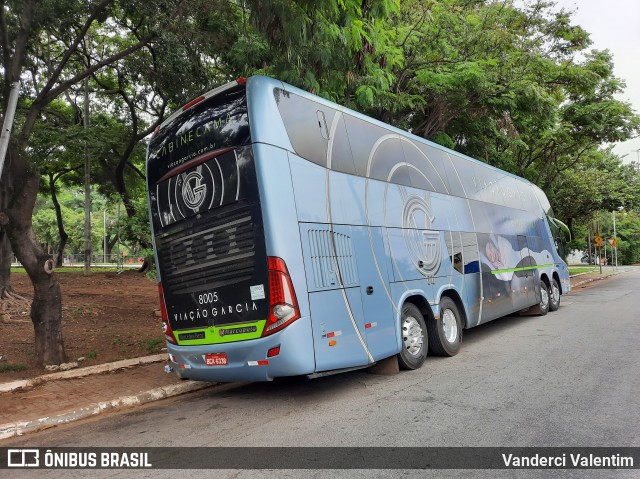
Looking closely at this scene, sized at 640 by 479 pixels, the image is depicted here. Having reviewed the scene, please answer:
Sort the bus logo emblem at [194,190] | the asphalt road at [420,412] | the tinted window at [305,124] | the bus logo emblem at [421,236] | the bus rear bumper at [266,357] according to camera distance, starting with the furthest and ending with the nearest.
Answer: the bus logo emblem at [421,236], the bus logo emblem at [194,190], the tinted window at [305,124], the bus rear bumper at [266,357], the asphalt road at [420,412]

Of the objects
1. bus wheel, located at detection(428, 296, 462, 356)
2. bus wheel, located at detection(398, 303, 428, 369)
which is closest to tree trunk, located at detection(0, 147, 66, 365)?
bus wheel, located at detection(398, 303, 428, 369)

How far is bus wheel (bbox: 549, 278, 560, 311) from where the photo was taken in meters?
13.6

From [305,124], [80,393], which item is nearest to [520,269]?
[305,124]

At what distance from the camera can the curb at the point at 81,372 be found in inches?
245

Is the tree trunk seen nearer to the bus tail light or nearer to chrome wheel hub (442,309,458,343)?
the bus tail light

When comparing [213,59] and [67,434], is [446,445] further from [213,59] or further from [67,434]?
[213,59]

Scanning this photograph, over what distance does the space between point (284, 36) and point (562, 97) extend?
14.4 meters

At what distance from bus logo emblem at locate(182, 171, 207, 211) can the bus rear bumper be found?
1.75m

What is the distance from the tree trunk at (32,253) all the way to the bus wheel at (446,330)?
19.5ft

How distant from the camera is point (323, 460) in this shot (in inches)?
149

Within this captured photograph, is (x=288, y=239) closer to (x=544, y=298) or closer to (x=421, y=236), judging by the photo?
(x=421, y=236)

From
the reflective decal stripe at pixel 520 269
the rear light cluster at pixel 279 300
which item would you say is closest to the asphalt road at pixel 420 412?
the rear light cluster at pixel 279 300

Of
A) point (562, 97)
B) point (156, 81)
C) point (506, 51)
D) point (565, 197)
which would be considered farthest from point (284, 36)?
point (565, 197)

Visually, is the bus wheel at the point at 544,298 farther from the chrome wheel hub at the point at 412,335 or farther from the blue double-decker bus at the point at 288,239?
the chrome wheel hub at the point at 412,335
